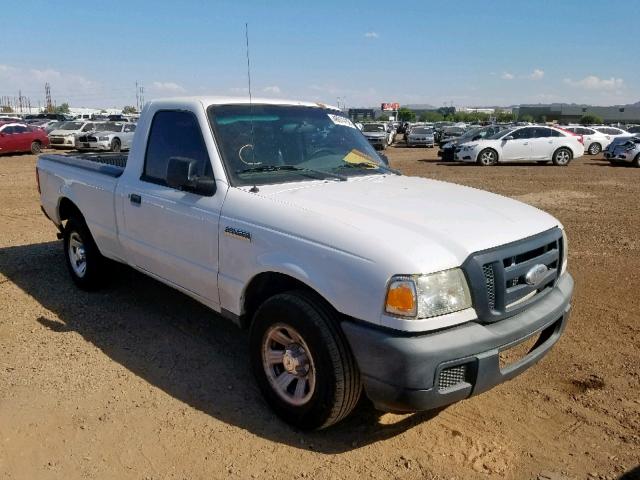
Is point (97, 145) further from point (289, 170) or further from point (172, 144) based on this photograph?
point (289, 170)

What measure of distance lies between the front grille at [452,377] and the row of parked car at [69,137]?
21792 millimetres

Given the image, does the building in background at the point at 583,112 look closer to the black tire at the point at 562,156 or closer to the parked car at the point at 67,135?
the black tire at the point at 562,156

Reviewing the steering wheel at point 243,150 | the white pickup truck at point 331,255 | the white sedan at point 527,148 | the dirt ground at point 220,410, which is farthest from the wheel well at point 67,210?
the white sedan at point 527,148

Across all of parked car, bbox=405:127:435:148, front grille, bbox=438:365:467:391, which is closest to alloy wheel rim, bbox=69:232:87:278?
front grille, bbox=438:365:467:391

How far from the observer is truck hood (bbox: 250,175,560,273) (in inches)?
105

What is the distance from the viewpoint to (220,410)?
11.3 ft

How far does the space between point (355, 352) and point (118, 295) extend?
348cm

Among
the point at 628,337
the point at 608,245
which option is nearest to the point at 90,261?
the point at 628,337

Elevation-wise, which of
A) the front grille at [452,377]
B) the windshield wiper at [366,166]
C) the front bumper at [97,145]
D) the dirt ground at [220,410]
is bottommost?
the dirt ground at [220,410]

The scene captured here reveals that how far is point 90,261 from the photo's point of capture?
531 centimetres

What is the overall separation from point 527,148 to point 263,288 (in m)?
20.8

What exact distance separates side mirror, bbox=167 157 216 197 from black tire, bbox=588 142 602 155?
2940 centimetres

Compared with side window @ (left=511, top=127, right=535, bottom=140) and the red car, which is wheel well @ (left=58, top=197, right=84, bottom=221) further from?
the red car

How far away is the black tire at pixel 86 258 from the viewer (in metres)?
5.28
